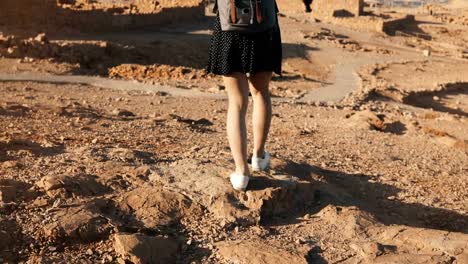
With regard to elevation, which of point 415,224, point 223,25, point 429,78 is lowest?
point 429,78

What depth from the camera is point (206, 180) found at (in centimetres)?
449

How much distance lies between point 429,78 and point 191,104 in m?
11.3

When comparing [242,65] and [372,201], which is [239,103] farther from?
[372,201]

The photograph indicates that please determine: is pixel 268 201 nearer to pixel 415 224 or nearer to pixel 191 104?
pixel 415 224

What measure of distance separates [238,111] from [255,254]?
1042mm

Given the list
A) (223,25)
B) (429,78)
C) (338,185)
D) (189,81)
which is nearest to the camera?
(223,25)

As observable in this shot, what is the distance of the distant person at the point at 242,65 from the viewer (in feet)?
13.3

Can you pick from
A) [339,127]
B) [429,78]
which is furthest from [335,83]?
[339,127]

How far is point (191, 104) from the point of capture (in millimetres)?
11336

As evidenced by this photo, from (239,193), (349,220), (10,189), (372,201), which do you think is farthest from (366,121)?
(10,189)

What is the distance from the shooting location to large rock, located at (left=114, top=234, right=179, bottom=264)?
11.6 feet

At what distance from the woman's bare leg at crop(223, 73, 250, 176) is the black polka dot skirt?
8 centimetres

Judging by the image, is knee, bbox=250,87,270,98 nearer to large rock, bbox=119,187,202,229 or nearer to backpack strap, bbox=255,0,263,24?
backpack strap, bbox=255,0,263,24

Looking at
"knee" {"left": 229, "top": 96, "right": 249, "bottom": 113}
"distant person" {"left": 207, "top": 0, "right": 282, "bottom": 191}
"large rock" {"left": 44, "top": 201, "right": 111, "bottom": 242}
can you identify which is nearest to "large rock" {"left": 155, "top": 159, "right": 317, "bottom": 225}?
"distant person" {"left": 207, "top": 0, "right": 282, "bottom": 191}
